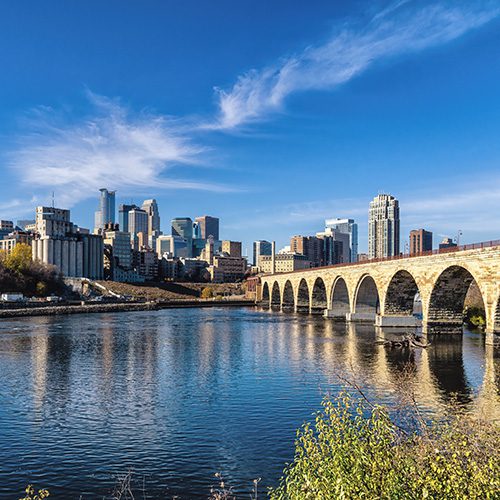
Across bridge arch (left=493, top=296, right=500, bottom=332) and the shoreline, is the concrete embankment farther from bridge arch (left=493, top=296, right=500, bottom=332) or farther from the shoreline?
bridge arch (left=493, top=296, right=500, bottom=332)

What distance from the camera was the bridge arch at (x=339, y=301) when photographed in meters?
92.1

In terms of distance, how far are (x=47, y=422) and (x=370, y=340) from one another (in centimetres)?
3775

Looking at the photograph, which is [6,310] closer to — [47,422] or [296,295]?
[296,295]

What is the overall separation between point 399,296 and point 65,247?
14464cm

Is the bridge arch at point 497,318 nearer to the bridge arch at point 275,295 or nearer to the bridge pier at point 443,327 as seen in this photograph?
the bridge pier at point 443,327

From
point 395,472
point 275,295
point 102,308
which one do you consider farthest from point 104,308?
point 395,472

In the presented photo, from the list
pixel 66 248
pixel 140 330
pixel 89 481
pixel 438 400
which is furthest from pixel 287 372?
pixel 66 248

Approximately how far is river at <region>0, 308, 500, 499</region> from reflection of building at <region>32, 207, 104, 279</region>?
436ft

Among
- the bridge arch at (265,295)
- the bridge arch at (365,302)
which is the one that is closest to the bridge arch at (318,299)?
the bridge arch at (365,302)

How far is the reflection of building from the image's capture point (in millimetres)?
180875

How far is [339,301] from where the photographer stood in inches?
3664

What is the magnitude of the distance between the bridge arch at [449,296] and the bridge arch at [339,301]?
114 feet

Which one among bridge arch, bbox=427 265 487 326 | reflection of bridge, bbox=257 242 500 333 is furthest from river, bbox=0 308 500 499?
reflection of bridge, bbox=257 242 500 333

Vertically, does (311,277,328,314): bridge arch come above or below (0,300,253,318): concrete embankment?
above
